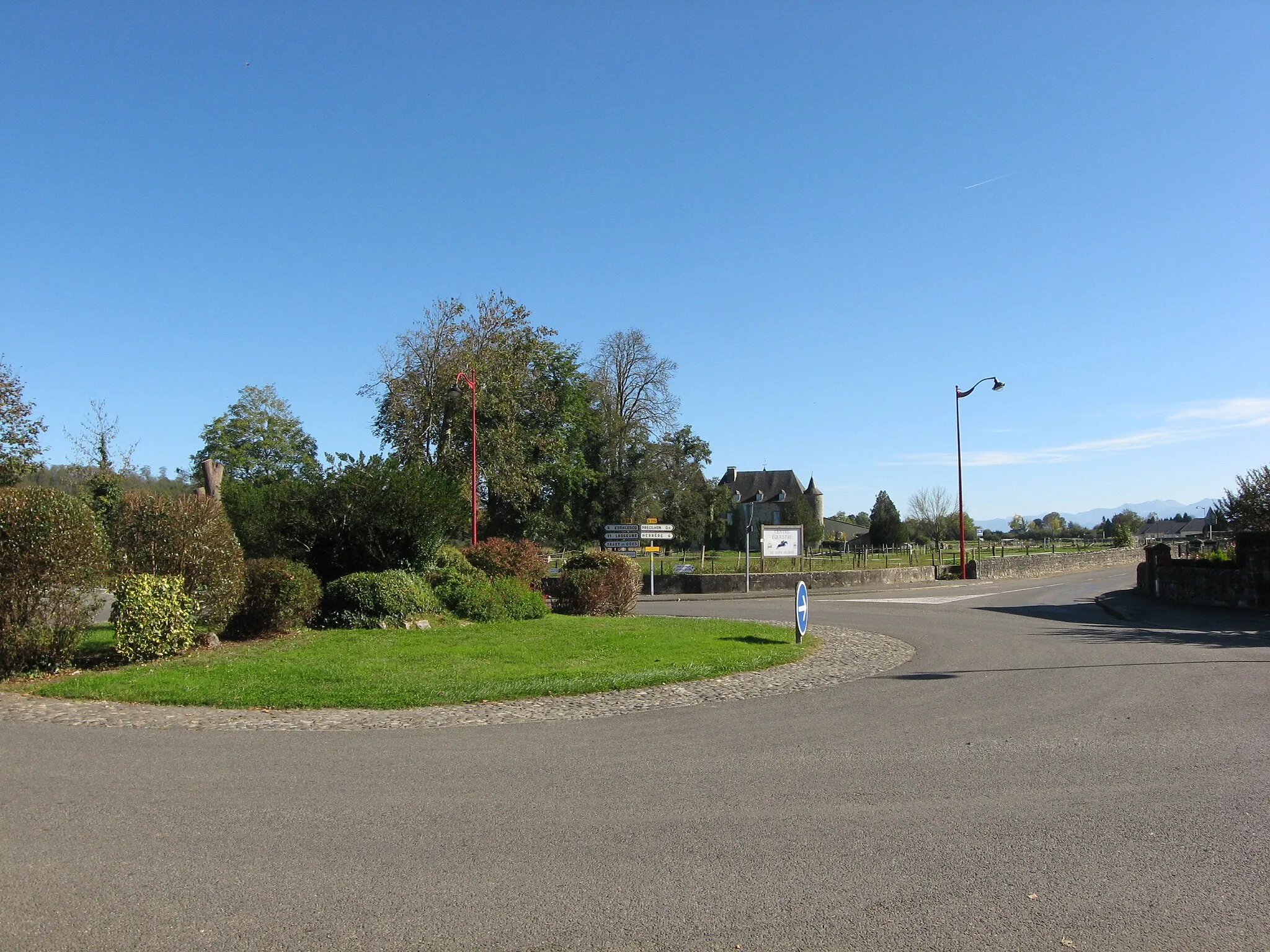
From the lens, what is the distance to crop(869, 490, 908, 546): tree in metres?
80.6

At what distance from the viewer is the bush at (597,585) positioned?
20469 millimetres

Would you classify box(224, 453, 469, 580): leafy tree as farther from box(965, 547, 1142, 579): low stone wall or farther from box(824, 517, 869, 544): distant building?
box(824, 517, 869, 544): distant building

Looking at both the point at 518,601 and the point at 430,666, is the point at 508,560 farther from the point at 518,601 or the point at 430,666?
the point at 430,666

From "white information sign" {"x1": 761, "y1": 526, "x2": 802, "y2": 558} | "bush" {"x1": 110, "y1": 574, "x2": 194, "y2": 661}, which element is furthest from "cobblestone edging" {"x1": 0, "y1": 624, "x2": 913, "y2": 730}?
"white information sign" {"x1": 761, "y1": 526, "x2": 802, "y2": 558}

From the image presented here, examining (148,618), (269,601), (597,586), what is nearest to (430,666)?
(148,618)

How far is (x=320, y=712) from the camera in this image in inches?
373

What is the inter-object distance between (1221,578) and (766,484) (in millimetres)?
95118

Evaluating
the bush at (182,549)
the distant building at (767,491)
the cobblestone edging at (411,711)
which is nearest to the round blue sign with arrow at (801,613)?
the cobblestone edging at (411,711)

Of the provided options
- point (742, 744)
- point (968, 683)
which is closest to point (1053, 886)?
point (742, 744)

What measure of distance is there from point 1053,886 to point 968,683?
692 centimetres

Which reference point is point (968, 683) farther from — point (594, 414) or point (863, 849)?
point (594, 414)

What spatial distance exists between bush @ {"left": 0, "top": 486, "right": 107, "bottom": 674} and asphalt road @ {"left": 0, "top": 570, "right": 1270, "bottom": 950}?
3.27m

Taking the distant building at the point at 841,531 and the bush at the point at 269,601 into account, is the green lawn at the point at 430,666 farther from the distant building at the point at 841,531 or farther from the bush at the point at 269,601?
the distant building at the point at 841,531

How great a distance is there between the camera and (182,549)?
13.4 metres
